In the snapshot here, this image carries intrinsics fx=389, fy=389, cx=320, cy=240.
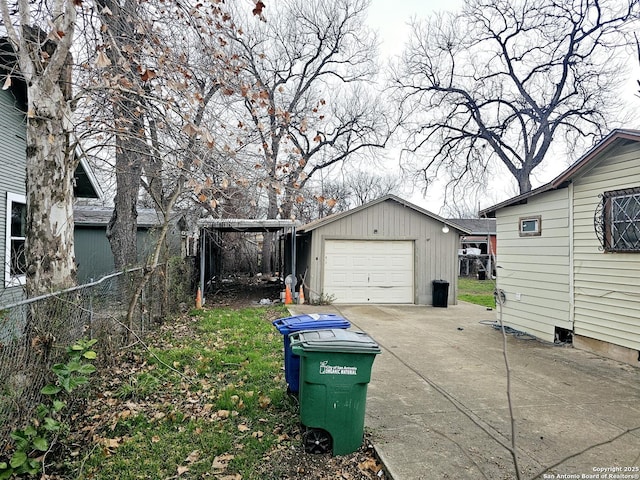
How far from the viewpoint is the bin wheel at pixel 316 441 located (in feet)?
11.2

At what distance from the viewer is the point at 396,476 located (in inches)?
117

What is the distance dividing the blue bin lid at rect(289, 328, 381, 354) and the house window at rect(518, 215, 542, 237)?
617 centimetres

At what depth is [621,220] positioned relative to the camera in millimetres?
6199

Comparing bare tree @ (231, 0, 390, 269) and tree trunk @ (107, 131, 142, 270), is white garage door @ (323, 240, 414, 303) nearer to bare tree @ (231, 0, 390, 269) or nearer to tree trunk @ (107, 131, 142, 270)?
bare tree @ (231, 0, 390, 269)

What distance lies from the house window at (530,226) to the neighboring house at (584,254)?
22 mm

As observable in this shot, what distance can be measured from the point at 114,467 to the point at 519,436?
11.8 feet

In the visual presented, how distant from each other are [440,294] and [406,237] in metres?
2.17

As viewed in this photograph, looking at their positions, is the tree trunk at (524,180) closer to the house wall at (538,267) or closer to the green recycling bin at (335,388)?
the house wall at (538,267)

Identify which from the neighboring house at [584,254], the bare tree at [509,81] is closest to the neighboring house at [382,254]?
the neighboring house at [584,254]

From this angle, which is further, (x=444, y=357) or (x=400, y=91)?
(x=400, y=91)

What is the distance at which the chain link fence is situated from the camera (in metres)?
2.87

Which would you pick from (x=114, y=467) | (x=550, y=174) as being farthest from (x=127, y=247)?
(x=550, y=174)

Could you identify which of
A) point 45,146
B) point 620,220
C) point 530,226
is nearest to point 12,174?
point 45,146

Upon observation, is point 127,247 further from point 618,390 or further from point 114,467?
point 618,390
